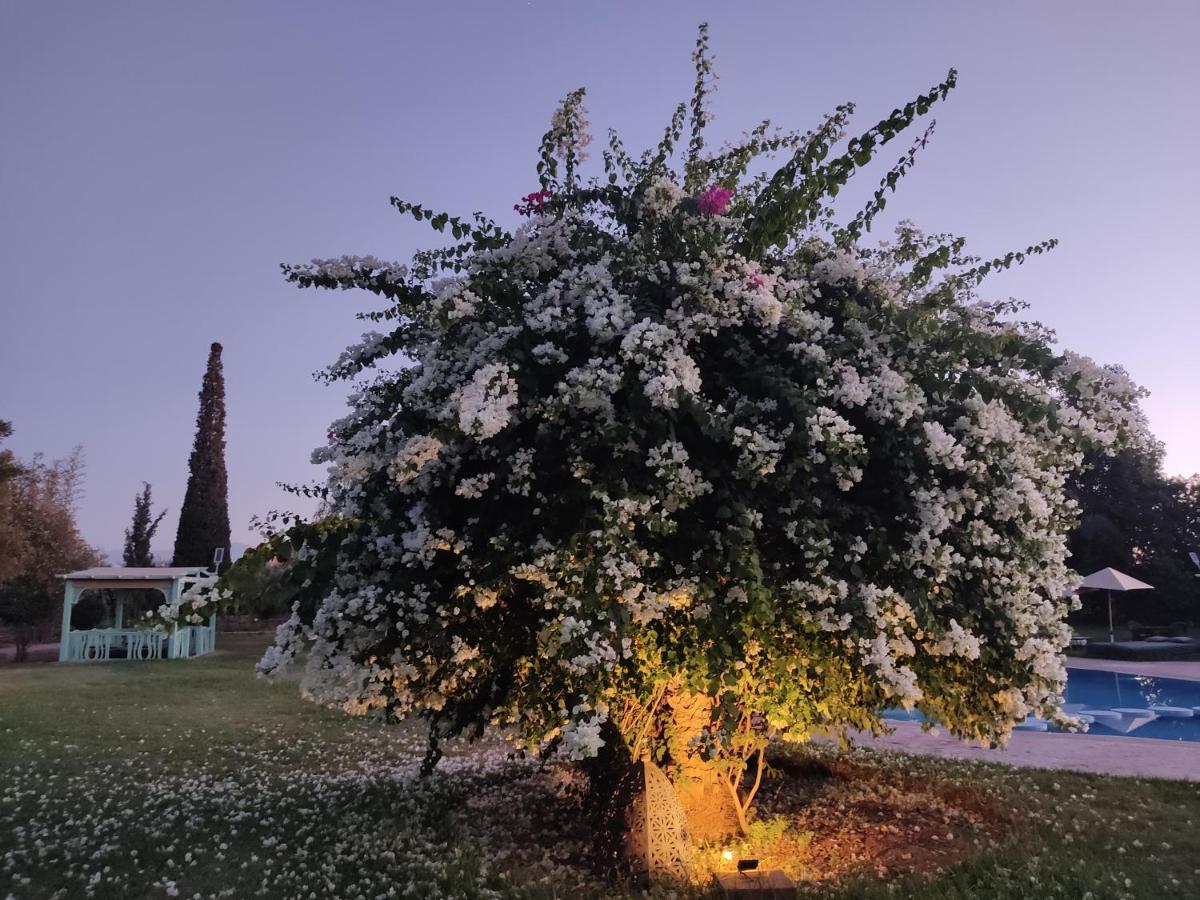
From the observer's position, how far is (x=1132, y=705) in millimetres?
17016

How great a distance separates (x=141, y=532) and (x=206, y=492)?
15.5 m

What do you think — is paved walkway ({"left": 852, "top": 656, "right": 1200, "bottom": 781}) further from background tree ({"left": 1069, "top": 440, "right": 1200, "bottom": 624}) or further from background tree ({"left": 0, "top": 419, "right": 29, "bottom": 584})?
background tree ({"left": 1069, "top": 440, "right": 1200, "bottom": 624})

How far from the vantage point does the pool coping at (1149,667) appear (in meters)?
18.5

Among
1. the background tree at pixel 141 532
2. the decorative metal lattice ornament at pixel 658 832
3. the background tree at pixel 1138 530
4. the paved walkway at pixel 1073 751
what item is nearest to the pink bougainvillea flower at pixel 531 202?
the decorative metal lattice ornament at pixel 658 832

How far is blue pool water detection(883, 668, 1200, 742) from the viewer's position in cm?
1446

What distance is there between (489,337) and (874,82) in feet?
27.5


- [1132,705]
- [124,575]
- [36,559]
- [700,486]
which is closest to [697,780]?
[700,486]

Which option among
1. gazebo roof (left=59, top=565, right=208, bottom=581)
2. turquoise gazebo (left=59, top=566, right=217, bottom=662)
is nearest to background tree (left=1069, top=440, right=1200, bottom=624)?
gazebo roof (left=59, top=565, right=208, bottom=581)

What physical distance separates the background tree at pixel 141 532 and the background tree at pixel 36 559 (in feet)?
42.2

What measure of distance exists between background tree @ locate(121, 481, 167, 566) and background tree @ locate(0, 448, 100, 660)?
42.2 feet

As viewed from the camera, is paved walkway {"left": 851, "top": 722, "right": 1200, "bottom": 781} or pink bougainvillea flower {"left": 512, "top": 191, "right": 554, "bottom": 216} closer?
pink bougainvillea flower {"left": 512, "top": 191, "right": 554, "bottom": 216}

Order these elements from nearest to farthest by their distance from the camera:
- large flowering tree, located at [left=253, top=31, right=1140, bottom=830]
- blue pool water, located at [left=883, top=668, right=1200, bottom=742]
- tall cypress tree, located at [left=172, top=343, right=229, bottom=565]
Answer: large flowering tree, located at [left=253, top=31, right=1140, bottom=830] < blue pool water, located at [left=883, top=668, right=1200, bottom=742] < tall cypress tree, located at [left=172, top=343, right=229, bottom=565]

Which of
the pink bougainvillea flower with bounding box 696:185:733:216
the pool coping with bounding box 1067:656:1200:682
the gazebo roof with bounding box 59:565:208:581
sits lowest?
the pool coping with bounding box 1067:656:1200:682

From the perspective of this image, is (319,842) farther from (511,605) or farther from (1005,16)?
(1005,16)
